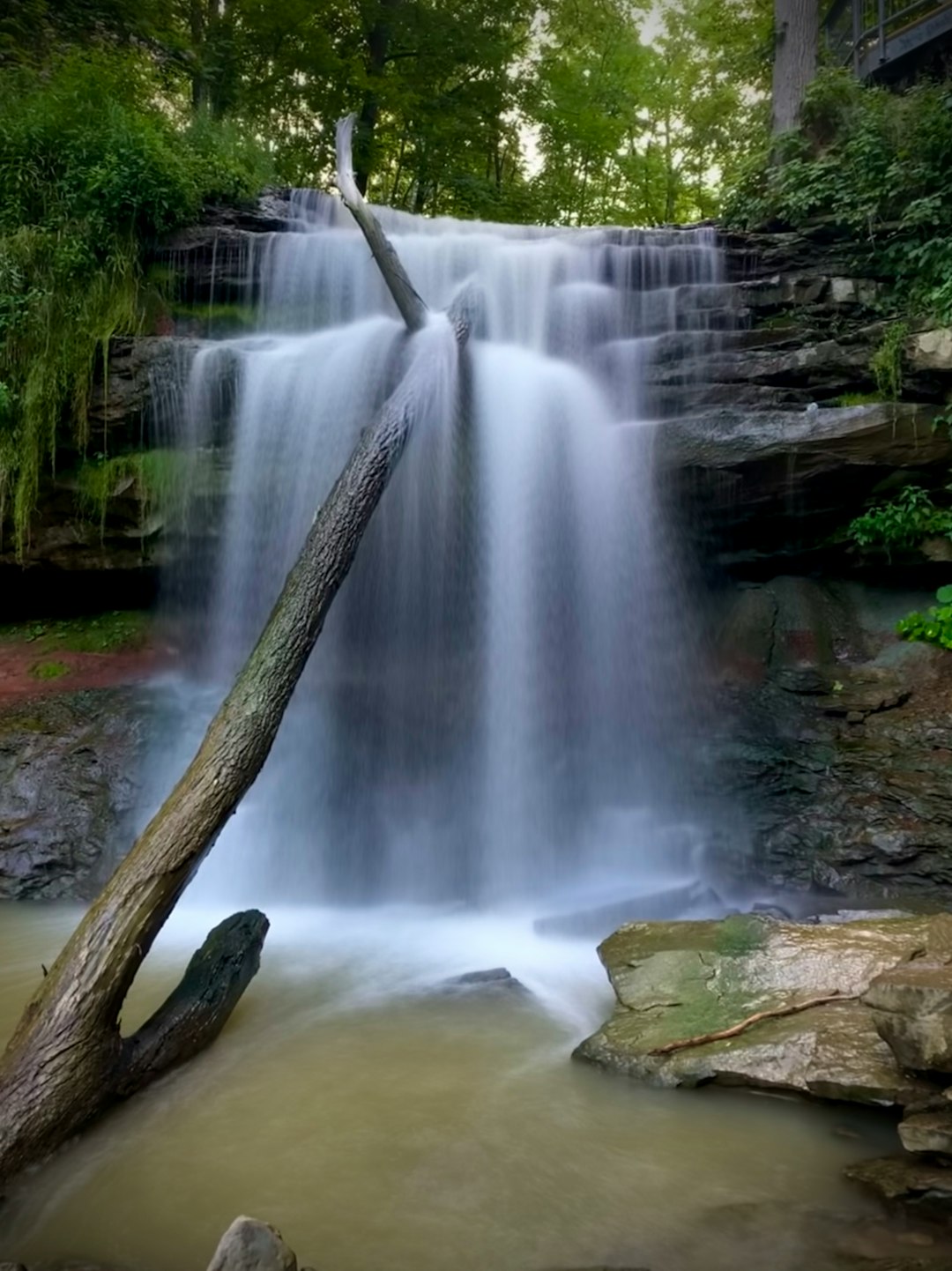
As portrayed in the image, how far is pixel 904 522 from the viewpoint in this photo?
7598 mm

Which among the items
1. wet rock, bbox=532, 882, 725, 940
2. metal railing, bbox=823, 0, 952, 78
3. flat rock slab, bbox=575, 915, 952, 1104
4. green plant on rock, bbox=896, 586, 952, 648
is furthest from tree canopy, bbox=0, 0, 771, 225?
flat rock slab, bbox=575, 915, 952, 1104

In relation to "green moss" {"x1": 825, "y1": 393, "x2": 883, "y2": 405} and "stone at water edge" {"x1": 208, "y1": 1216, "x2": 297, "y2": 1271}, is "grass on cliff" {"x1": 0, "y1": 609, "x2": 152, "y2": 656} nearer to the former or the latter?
"green moss" {"x1": 825, "y1": 393, "x2": 883, "y2": 405}

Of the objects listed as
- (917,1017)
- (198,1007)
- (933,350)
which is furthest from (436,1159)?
(933,350)

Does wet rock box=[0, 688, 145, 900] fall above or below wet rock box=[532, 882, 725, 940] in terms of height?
above

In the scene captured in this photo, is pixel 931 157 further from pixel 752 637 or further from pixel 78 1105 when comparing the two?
pixel 78 1105

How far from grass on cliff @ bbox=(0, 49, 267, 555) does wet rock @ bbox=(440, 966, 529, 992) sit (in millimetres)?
5950

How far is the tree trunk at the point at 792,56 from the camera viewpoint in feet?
37.2

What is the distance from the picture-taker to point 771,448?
751 centimetres

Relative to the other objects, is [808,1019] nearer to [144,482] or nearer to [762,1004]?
[762,1004]

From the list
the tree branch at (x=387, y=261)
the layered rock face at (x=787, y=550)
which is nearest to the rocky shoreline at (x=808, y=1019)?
the layered rock face at (x=787, y=550)

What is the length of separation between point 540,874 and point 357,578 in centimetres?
308

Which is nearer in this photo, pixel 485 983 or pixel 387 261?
pixel 485 983

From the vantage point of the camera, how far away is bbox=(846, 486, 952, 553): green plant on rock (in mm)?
7586

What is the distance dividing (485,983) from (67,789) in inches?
172
